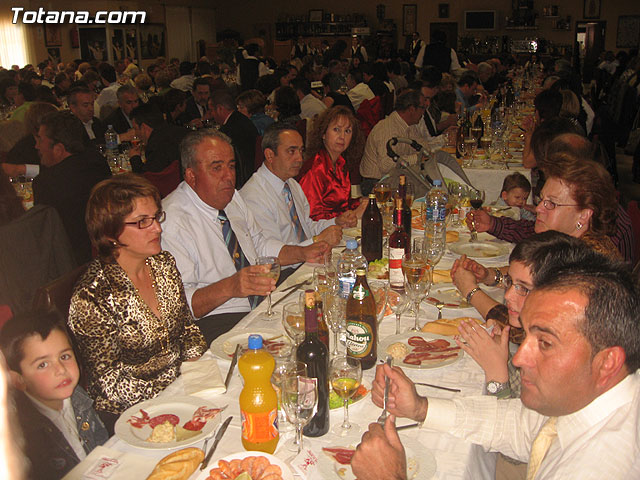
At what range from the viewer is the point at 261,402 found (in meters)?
1.45

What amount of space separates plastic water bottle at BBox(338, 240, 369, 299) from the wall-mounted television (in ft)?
60.6

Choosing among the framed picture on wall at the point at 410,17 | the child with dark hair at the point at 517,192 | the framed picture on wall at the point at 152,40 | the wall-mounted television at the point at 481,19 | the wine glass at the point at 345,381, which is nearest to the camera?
the wine glass at the point at 345,381

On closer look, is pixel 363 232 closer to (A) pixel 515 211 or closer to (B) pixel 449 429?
(A) pixel 515 211

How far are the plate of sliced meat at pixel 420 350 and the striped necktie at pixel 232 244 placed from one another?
1.12 m

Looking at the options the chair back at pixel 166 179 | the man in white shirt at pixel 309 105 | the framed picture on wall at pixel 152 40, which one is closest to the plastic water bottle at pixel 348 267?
the chair back at pixel 166 179

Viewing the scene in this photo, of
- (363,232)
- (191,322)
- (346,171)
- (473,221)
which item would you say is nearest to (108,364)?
(191,322)

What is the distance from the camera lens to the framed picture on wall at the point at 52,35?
15148mm

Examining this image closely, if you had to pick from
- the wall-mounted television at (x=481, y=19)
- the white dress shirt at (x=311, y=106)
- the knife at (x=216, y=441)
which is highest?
the wall-mounted television at (x=481, y=19)

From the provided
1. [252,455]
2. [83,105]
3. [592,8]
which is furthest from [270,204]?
[592,8]

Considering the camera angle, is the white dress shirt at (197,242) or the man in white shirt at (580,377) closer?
the man in white shirt at (580,377)

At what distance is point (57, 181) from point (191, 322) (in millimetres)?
1963

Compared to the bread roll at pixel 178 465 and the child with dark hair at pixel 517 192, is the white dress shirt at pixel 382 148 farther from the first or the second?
the bread roll at pixel 178 465

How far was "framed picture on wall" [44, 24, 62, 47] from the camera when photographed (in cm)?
1515

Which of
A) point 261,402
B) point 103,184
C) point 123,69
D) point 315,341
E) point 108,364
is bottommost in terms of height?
point 108,364
